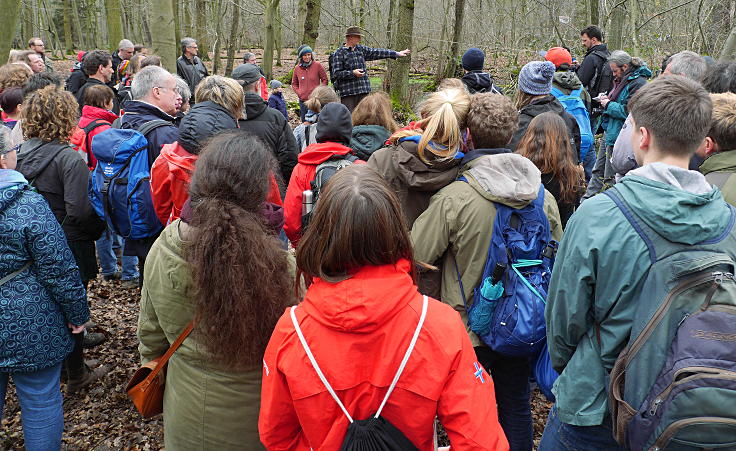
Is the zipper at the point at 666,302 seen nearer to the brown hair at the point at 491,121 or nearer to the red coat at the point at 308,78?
the brown hair at the point at 491,121

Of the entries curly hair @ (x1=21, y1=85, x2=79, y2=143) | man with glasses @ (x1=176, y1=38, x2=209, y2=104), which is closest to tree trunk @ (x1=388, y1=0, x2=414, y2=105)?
man with glasses @ (x1=176, y1=38, x2=209, y2=104)

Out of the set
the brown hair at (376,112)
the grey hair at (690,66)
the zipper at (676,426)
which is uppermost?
the grey hair at (690,66)

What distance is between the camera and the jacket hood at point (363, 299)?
5.36 ft

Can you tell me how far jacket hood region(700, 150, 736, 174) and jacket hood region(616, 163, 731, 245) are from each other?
118 centimetres

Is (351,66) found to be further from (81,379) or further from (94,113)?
(81,379)

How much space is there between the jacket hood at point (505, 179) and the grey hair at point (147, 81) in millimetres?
2963

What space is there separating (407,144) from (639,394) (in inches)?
73.2

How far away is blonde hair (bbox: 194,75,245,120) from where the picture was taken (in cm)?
432

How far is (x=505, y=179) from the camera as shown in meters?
2.83

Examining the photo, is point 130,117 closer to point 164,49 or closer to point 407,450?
point 407,450

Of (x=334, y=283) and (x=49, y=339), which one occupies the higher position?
(x=334, y=283)

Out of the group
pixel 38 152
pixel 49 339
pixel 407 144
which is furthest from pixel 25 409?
pixel 407 144

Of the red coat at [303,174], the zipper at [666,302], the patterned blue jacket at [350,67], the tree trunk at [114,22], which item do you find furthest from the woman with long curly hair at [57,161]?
the tree trunk at [114,22]

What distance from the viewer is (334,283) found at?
1.73 metres
